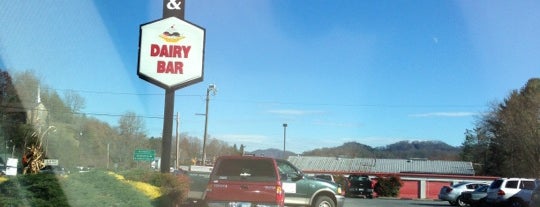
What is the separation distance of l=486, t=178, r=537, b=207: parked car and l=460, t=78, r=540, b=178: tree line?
26.0 m

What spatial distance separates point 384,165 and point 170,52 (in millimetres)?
71169

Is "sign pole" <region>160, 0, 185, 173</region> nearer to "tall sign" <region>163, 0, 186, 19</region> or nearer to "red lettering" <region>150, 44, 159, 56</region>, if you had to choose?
"tall sign" <region>163, 0, 186, 19</region>

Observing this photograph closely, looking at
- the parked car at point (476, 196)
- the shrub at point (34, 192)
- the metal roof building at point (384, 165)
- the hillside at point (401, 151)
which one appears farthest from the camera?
the hillside at point (401, 151)

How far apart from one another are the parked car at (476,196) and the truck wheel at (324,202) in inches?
613

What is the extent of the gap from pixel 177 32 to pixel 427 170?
71.1 metres

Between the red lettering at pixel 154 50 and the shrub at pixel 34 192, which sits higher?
the red lettering at pixel 154 50

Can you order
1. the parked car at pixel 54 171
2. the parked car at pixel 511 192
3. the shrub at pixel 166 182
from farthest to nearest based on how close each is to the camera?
the parked car at pixel 511 192 < the shrub at pixel 166 182 < the parked car at pixel 54 171

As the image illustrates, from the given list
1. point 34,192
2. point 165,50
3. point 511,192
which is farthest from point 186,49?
point 511,192

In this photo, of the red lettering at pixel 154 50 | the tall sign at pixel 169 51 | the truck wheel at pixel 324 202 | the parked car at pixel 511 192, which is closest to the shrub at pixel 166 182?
the tall sign at pixel 169 51

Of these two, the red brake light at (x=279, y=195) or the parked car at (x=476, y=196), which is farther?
the parked car at (x=476, y=196)

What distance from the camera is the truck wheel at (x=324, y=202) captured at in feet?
63.7

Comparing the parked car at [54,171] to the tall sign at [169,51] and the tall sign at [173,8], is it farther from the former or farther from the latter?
the tall sign at [173,8]

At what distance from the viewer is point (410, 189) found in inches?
2355

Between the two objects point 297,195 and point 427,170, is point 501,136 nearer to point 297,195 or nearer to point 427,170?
point 427,170
